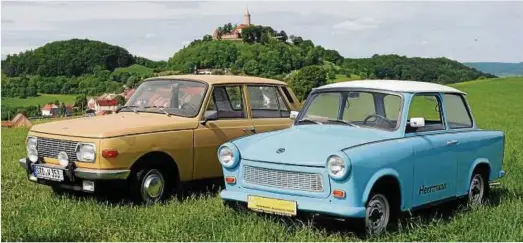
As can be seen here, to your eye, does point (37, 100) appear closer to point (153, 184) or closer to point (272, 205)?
point (153, 184)

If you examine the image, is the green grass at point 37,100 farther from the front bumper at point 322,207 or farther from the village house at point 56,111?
the front bumper at point 322,207

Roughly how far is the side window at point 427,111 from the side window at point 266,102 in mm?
2243

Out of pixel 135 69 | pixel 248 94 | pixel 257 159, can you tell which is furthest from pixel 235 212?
pixel 135 69

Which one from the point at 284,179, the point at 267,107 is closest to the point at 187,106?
the point at 267,107

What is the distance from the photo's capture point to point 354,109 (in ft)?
23.1

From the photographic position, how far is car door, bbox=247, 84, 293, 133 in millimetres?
8820

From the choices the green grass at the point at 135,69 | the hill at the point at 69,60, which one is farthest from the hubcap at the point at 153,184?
the hill at the point at 69,60

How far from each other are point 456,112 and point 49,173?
4.76 meters

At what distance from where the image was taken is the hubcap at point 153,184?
737 centimetres

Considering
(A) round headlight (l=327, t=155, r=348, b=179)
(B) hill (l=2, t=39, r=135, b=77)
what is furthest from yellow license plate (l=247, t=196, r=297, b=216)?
(B) hill (l=2, t=39, r=135, b=77)

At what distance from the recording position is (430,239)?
5.88 meters

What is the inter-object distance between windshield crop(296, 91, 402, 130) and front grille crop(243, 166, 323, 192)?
1207 mm

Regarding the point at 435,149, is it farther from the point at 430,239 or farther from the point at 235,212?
the point at 235,212

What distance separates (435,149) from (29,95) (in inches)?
1818
